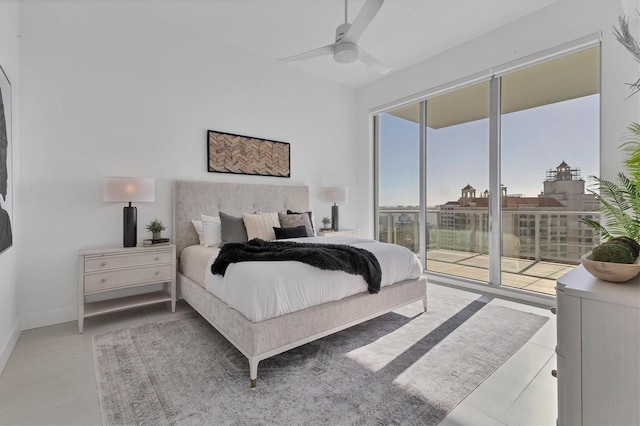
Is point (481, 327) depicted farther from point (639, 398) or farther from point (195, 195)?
point (195, 195)

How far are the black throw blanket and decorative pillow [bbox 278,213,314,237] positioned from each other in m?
1.09

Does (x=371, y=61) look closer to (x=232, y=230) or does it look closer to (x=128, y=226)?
(x=232, y=230)

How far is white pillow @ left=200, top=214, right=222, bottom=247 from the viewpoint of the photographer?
338cm

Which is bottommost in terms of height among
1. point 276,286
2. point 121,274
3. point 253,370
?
point 253,370

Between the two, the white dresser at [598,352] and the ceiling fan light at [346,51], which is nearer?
the white dresser at [598,352]

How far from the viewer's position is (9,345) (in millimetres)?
2266

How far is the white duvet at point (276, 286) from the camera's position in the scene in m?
1.92

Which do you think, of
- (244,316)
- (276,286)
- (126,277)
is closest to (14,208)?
(126,277)

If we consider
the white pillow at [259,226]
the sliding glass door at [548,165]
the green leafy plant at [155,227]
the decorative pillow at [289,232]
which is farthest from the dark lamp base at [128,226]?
the sliding glass door at [548,165]

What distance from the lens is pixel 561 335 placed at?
106cm

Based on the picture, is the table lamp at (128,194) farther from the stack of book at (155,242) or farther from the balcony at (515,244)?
the balcony at (515,244)

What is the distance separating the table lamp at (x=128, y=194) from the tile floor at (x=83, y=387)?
94 centimetres

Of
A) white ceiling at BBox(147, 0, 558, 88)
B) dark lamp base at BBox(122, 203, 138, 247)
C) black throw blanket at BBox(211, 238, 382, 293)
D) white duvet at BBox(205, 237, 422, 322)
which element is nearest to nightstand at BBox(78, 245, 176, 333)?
dark lamp base at BBox(122, 203, 138, 247)

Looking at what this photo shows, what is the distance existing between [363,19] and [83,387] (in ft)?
10.4
